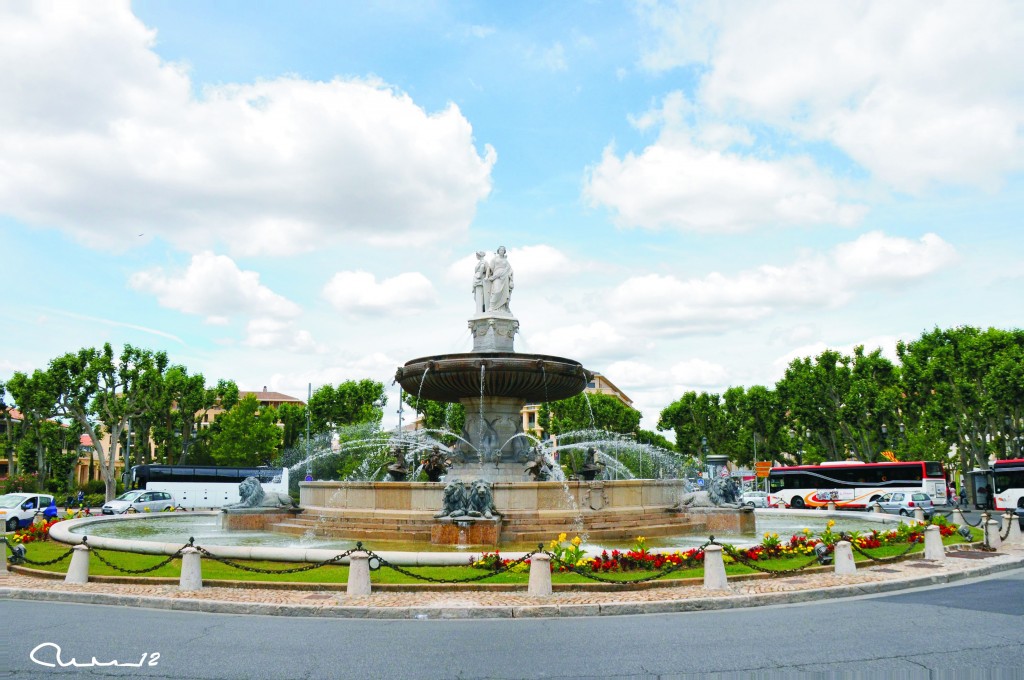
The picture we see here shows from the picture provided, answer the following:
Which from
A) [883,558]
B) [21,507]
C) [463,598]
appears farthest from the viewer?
[21,507]

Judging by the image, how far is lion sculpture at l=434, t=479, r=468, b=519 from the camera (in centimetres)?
1573

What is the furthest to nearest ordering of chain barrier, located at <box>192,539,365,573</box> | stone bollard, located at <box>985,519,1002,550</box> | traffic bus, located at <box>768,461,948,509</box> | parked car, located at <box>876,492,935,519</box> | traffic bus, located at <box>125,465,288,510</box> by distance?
1. traffic bus, located at <box>125,465,288,510</box>
2. traffic bus, located at <box>768,461,948,509</box>
3. parked car, located at <box>876,492,935,519</box>
4. stone bollard, located at <box>985,519,1002,550</box>
5. chain barrier, located at <box>192,539,365,573</box>

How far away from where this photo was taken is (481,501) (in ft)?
51.7

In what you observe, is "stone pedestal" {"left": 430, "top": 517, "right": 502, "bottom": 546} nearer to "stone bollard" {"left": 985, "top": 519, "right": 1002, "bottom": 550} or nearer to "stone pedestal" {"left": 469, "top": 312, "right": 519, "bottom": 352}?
"stone pedestal" {"left": 469, "top": 312, "right": 519, "bottom": 352}

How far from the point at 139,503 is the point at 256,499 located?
1662 cm

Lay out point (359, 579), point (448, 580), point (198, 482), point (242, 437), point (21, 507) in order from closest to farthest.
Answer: point (359, 579)
point (448, 580)
point (21, 507)
point (198, 482)
point (242, 437)

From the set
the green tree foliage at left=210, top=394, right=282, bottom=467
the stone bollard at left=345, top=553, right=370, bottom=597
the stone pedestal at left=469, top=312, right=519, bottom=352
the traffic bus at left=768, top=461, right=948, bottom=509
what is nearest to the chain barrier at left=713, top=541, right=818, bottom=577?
the stone bollard at left=345, top=553, right=370, bottom=597

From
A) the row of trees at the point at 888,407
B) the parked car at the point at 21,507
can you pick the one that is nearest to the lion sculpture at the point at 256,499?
the parked car at the point at 21,507

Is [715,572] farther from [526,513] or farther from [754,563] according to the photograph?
[526,513]

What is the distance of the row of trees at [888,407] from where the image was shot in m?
40.2

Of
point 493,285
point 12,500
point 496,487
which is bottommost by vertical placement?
point 12,500

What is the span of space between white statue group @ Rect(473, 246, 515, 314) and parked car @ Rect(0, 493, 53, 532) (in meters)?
17.0

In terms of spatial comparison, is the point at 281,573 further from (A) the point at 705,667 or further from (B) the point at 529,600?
(A) the point at 705,667

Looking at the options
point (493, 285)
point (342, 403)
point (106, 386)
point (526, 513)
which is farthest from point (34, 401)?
point (526, 513)
